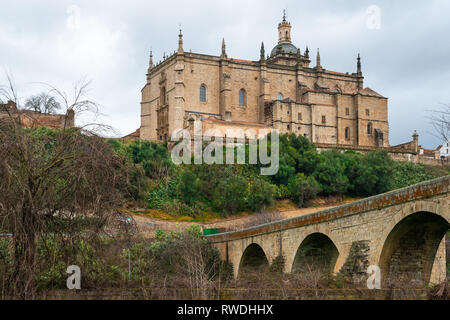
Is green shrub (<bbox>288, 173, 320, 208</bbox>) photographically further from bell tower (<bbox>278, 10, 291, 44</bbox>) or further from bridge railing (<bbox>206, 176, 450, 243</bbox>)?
bell tower (<bbox>278, 10, 291, 44</bbox>)

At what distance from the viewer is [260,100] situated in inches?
2552

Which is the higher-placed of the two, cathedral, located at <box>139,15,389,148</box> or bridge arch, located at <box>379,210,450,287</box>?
cathedral, located at <box>139,15,389,148</box>

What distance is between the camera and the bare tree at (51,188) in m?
11.6

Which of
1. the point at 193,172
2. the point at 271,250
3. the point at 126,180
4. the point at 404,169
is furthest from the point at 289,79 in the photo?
the point at 126,180

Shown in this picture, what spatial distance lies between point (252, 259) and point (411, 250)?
1316cm

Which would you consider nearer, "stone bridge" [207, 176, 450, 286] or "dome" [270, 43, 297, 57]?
"stone bridge" [207, 176, 450, 286]

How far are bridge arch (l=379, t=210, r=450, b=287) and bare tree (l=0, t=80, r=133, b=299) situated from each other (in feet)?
27.0

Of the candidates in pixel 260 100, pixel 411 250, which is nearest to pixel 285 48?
pixel 260 100

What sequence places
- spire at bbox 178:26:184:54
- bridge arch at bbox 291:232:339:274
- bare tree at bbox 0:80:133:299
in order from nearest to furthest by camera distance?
bare tree at bbox 0:80:133:299 → bridge arch at bbox 291:232:339:274 → spire at bbox 178:26:184:54

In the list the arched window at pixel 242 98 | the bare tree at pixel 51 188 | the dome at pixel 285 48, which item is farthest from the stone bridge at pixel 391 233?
the dome at pixel 285 48

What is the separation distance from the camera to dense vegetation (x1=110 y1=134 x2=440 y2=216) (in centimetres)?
4584

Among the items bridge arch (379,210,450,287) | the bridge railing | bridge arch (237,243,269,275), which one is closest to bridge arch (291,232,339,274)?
the bridge railing

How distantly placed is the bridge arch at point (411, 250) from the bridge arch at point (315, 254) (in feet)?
15.7

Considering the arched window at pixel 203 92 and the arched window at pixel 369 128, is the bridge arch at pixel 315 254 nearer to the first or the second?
the arched window at pixel 203 92
